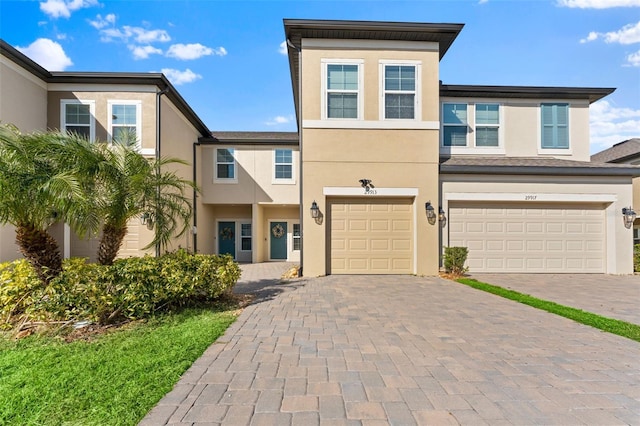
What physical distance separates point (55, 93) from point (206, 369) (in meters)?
11.8

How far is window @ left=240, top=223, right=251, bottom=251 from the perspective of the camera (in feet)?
47.4

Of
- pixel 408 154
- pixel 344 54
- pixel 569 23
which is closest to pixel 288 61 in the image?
pixel 344 54

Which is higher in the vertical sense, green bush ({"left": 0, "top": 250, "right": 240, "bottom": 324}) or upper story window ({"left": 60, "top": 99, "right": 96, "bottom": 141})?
upper story window ({"left": 60, "top": 99, "right": 96, "bottom": 141})

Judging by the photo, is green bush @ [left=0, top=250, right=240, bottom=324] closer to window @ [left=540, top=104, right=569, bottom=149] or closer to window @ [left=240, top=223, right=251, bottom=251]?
window @ [left=240, top=223, right=251, bottom=251]

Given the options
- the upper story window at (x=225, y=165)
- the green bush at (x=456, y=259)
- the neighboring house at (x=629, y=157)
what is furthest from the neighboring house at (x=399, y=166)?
the neighboring house at (x=629, y=157)

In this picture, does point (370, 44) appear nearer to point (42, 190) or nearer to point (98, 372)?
point (42, 190)

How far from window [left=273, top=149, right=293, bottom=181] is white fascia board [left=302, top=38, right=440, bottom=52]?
5.33 metres

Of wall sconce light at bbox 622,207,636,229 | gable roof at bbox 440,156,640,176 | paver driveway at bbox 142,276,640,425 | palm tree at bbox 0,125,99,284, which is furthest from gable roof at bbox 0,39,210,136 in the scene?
wall sconce light at bbox 622,207,636,229

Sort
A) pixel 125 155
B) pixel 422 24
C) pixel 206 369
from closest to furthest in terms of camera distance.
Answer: pixel 206 369
pixel 125 155
pixel 422 24

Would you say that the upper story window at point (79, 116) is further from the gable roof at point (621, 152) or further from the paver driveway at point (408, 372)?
the gable roof at point (621, 152)

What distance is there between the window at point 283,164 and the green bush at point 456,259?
7.61 m

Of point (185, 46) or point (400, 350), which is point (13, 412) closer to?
point (400, 350)

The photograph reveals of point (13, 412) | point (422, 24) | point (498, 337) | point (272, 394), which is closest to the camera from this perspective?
point (13, 412)

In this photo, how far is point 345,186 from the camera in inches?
348
